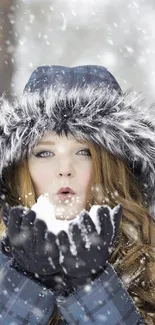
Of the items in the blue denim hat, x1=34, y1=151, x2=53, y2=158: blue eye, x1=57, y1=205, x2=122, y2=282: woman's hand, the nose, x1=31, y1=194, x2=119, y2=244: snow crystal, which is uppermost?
the blue denim hat

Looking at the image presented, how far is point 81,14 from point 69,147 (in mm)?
20817

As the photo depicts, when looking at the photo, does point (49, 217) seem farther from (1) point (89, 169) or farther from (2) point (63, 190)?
(1) point (89, 169)

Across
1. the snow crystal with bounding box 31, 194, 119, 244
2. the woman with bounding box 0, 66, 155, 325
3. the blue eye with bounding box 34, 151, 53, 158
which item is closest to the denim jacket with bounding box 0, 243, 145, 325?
the woman with bounding box 0, 66, 155, 325

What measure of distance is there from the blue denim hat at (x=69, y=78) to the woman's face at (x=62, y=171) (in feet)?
0.86

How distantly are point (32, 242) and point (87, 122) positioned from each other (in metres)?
0.66

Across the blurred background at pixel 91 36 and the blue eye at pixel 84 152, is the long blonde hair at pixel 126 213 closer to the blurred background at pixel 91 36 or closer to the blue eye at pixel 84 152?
the blue eye at pixel 84 152

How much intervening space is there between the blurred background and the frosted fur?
17.0 m

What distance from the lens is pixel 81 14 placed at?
23172 mm

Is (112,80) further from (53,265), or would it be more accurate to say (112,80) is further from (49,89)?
(53,265)

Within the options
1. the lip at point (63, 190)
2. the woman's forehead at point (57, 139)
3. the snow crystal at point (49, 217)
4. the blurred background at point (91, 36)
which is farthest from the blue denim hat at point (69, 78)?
the blurred background at point (91, 36)

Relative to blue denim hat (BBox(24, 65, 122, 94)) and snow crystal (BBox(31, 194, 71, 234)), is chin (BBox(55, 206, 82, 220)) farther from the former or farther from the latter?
blue denim hat (BBox(24, 65, 122, 94))

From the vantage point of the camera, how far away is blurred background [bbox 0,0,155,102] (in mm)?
21284

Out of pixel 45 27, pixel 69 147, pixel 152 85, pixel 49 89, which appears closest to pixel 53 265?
pixel 69 147

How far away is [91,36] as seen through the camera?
73.6ft
